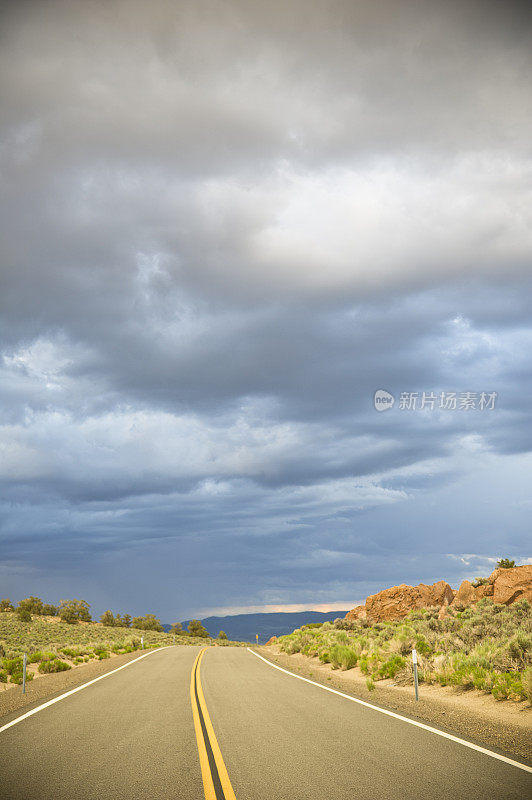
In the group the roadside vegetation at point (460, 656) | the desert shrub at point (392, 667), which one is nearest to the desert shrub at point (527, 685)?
the roadside vegetation at point (460, 656)

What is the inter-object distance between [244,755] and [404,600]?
129 feet

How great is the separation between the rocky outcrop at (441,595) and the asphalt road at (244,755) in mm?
24895

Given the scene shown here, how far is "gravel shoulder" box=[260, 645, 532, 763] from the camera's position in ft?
29.3

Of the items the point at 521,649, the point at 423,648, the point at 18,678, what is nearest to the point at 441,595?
the point at 423,648

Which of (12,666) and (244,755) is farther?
(12,666)

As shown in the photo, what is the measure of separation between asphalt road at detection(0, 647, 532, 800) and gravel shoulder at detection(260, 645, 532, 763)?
2.23 ft

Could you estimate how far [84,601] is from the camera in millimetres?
81688

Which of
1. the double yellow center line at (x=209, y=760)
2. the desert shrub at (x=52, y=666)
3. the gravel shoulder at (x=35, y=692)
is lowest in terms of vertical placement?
the desert shrub at (x=52, y=666)

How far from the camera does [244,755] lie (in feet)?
26.2

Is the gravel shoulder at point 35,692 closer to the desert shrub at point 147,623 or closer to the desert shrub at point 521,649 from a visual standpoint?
the desert shrub at point 521,649

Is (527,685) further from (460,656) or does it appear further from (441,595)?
(441,595)

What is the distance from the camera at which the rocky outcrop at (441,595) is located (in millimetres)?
34500

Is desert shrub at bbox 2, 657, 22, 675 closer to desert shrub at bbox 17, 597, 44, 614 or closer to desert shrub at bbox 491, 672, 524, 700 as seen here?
desert shrub at bbox 491, 672, 524, 700

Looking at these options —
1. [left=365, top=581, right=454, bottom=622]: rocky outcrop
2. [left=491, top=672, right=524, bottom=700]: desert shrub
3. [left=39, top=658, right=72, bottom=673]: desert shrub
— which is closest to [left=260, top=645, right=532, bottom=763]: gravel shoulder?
[left=491, top=672, right=524, bottom=700]: desert shrub
